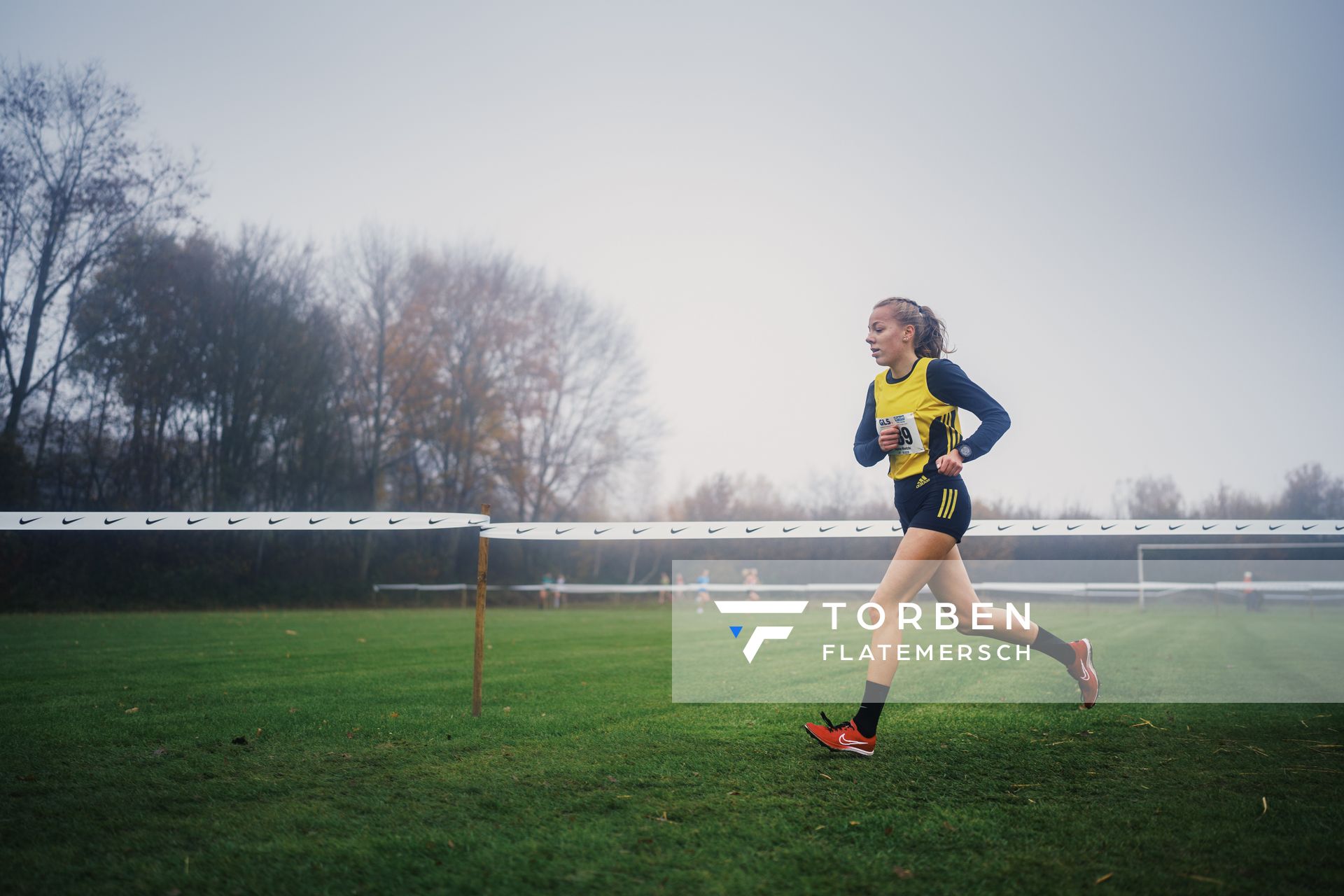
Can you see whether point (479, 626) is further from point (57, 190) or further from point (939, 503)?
point (57, 190)

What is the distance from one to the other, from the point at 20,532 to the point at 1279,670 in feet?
96.9

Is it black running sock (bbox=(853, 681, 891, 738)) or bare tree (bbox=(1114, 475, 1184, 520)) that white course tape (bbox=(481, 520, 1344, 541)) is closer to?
black running sock (bbox=(853, 681, 891, 738))

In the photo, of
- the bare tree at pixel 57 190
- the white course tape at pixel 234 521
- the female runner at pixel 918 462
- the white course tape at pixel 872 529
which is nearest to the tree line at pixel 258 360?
the bare tree at pixel 57 190

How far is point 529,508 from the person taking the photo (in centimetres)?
4075

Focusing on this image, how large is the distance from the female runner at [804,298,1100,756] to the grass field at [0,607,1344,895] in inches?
18.7

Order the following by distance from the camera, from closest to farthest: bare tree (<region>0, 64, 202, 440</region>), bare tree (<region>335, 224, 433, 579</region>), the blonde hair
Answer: the blonde hair, bare tree (<region>0, 64, 202, 440</region>), bare tree (<region>335, 224, 433, 579</region>)

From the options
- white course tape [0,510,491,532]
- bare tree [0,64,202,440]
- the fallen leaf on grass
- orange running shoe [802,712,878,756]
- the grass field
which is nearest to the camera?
the fallen leaf on grass

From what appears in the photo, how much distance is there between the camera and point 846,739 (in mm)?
4176

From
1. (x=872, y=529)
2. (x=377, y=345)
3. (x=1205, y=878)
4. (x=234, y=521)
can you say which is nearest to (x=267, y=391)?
(x=377, y=345)

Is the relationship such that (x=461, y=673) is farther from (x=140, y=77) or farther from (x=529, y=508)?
(x=529, y=508)

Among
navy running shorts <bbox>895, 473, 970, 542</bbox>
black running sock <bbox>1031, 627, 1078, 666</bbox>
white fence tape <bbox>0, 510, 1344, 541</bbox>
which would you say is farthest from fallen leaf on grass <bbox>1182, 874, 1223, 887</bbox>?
white fence tape <bbox>0, 510, 1344, 541</bbox>

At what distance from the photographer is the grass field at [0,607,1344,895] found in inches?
101

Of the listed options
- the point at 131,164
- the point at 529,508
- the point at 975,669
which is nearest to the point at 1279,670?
the point at 975,669

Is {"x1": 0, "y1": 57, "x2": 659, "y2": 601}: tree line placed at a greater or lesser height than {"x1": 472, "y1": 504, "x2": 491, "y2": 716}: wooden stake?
greater
